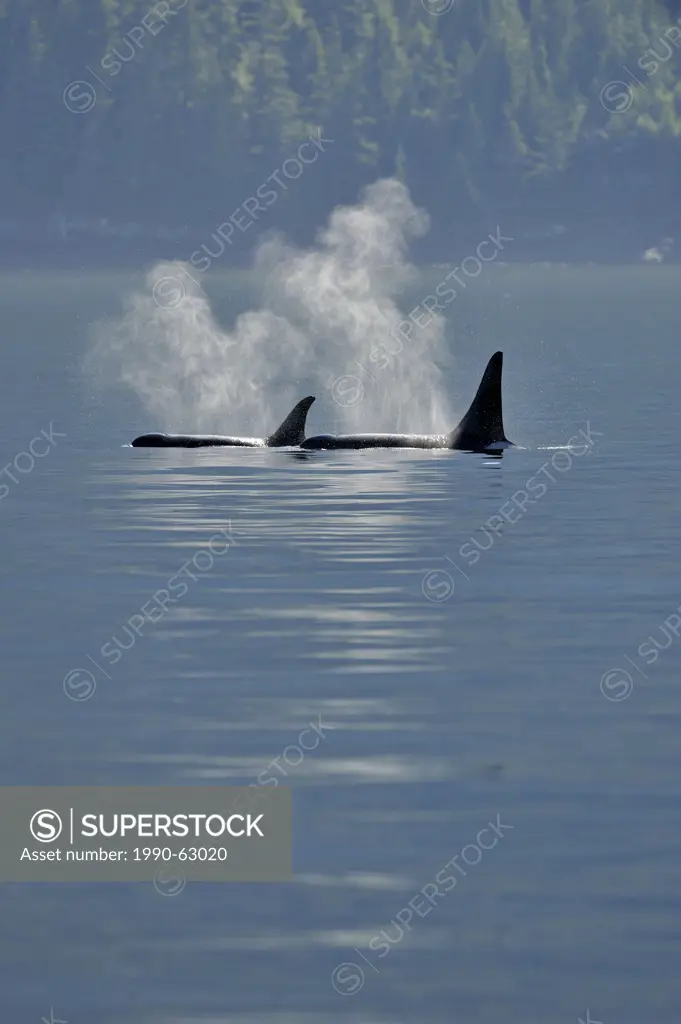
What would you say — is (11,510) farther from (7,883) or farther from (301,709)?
(7,883)

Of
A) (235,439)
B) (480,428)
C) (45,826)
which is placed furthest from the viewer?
(235,439)

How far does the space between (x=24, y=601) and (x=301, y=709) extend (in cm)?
858

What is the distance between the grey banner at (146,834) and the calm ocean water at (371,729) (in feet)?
0.84

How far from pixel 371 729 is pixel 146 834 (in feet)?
15.7

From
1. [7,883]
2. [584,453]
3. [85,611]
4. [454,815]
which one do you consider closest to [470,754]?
[454,815]

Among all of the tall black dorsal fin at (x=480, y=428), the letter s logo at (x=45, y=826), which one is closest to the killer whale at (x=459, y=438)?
the tall black dorsal fin at (x=480, y=428)

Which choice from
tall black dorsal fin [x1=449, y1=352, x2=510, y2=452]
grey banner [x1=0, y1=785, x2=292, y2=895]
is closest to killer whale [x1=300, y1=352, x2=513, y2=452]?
tall black dorsal fin [x1=449, y1=352, x2=510, y2=452]

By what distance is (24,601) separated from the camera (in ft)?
112

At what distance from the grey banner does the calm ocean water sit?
26 cm

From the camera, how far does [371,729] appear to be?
25.6m

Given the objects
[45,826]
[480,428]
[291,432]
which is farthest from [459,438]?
[45,826]

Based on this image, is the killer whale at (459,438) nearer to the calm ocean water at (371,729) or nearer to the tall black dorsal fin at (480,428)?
the tall black dorsal fin at (480,428)

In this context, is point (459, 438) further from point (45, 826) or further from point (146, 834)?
point (146, 834)

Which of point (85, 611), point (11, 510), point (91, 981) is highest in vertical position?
point (11, 510)
